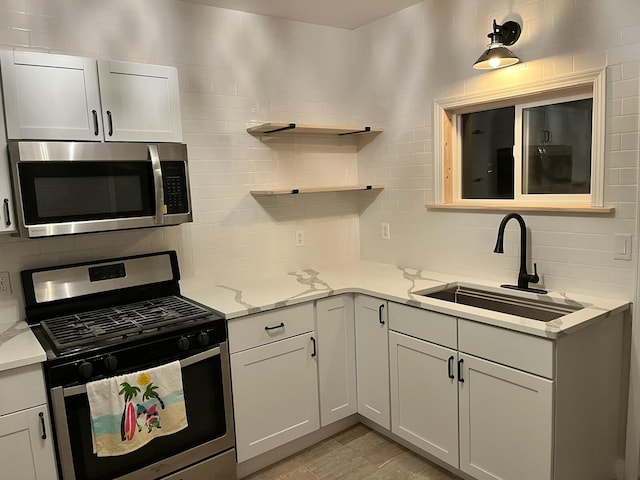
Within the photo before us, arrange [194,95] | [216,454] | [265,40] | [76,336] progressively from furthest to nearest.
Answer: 1. [265,40]
2. [194,95]
3. [216,454]
4. [76,336]

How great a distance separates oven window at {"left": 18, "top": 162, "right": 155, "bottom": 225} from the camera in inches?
81.2

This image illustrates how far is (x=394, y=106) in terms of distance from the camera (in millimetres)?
3283

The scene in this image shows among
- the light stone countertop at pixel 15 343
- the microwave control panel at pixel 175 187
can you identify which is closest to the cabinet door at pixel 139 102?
the microwave control panel at pixel 175 187

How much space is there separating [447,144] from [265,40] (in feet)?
4.35

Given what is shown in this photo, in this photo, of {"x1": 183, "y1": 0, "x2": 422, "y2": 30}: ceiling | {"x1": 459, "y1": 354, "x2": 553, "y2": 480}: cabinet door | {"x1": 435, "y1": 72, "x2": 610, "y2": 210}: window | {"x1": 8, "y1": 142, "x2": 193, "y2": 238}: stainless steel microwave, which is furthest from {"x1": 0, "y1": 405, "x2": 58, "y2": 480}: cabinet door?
{"x1": 435, "y1": 72, "x2": 610, "y2": 210}: window

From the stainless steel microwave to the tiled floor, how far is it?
1455 millimetres

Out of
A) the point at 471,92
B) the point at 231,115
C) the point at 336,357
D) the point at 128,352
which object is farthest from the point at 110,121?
the point at 471,92

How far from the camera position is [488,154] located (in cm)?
294

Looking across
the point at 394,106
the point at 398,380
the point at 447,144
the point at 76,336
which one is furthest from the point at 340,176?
the point at 76,336

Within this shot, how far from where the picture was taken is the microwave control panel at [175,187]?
2.40 meters

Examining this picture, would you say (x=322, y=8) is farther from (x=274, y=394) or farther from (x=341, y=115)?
(x=274, y=394)

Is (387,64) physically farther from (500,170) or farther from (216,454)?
(216,454)

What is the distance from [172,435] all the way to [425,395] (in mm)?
1240

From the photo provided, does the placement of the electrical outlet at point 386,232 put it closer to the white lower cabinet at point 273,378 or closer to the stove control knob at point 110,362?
the white lower cabinet at point 273,378
